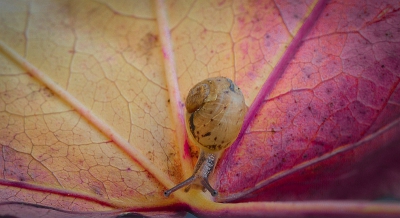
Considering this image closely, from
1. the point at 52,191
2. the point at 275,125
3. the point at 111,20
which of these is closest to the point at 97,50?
the point at 111,20

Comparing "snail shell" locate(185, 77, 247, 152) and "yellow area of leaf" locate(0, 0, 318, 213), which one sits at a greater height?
"yellow area of leaf" locate(0, 0, 318, 213)

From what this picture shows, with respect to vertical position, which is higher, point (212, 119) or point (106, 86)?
point (106, 86)

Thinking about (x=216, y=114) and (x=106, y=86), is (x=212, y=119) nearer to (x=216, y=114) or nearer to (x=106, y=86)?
(x=216, y=114)

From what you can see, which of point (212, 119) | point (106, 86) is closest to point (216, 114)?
point (212, 119)

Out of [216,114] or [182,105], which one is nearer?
[216,114]

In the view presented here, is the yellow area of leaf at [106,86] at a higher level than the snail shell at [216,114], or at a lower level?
higher
